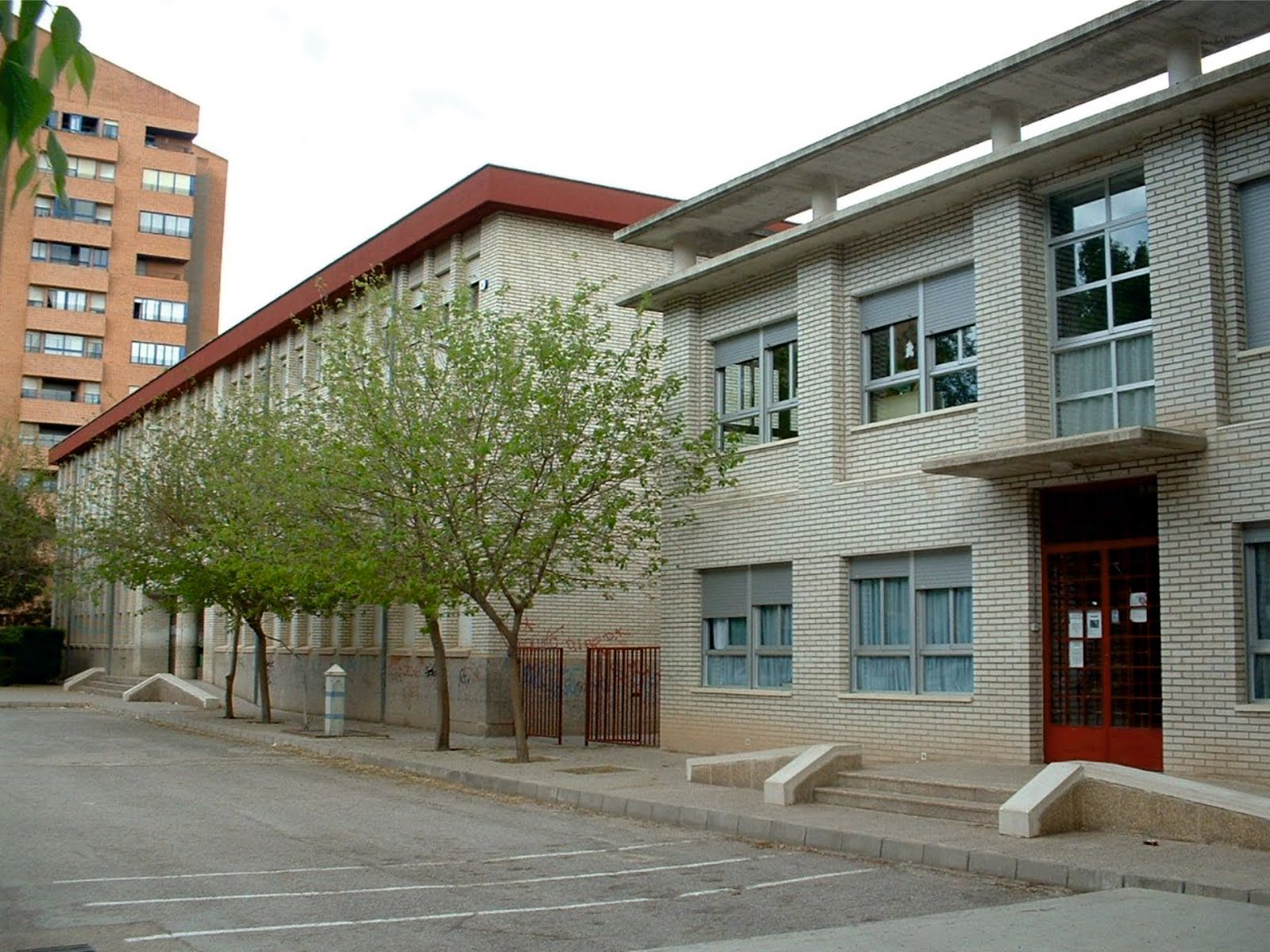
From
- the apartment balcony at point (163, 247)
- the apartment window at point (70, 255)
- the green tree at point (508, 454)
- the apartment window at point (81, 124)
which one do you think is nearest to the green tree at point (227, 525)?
the green tree at point (508, 454)

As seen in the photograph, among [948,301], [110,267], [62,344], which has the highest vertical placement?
[110,267]

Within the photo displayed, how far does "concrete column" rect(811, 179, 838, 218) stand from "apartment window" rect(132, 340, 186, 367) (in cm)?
6281

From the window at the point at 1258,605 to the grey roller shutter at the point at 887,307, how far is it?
18.7 feet

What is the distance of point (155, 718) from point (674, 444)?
18425 millimetres

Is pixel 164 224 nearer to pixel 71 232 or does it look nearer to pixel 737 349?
pixel 71 232

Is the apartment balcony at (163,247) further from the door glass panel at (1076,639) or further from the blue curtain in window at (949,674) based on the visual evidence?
the door glass panel at (1076,639)

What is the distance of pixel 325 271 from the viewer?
1342 inches

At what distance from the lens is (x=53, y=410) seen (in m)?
73.4

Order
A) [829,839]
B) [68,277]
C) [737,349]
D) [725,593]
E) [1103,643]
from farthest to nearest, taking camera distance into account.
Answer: [68,277] → [737,349] → [725,593] → [1103,643] → [829,839]

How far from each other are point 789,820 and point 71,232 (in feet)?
230

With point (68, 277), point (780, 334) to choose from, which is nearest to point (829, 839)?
point (780, 334)

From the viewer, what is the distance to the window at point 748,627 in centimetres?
1956

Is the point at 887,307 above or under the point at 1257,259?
above

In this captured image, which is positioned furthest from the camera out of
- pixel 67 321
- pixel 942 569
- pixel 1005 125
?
pixel 67 321
